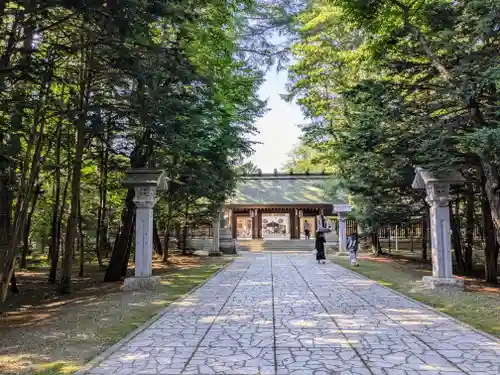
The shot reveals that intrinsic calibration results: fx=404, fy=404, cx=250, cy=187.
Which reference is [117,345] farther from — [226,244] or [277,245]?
[277,245]

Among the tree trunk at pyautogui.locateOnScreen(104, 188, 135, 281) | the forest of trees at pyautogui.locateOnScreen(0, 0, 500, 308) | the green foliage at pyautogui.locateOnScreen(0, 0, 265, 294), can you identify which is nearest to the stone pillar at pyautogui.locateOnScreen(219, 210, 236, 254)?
the green foliage at pyautogui.locateOnScreen(0, 0, 265, 294)

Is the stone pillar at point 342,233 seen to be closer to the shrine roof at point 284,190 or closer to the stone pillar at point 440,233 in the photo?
the shrine roof at point 284,190

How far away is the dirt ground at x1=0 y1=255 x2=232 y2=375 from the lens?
4.41 meters

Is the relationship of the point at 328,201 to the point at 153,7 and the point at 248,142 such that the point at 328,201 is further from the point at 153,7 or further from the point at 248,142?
the point at 153,7

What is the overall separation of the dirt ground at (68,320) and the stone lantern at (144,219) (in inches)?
20.7

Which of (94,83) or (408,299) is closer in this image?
(408,299)

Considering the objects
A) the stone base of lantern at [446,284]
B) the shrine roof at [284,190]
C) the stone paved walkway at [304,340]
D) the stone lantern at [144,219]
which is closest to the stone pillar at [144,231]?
the stone lantern at [144,219]

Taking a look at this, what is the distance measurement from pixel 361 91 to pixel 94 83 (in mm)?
6167

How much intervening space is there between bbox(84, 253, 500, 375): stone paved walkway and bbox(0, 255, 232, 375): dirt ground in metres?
0.46

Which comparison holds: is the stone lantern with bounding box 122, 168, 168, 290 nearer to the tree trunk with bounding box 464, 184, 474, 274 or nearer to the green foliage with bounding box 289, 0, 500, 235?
the green foliage with bounding box 289, 0, 500, 235

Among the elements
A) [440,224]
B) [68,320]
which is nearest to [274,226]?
[440,224]

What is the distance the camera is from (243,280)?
10.9 m

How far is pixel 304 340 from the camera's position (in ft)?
16.3

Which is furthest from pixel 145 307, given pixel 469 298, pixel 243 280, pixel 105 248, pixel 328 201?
pixel 328 201
